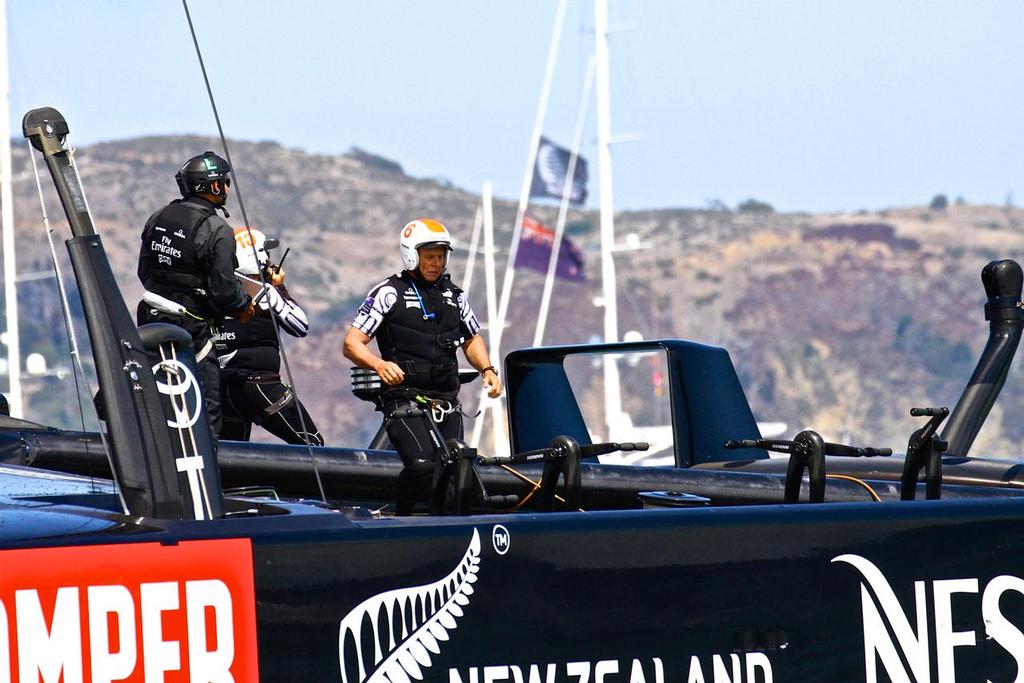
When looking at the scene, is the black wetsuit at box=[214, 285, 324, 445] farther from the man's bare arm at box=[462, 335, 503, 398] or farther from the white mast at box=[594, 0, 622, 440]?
the white mast at box=[594, 0, 622, 440]

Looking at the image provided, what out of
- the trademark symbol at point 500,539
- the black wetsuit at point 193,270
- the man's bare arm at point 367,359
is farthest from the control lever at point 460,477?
the man's bare arm at point 367,359

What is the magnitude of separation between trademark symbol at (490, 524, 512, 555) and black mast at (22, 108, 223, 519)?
46cm

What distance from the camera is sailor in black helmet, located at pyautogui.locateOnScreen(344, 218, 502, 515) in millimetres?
7773

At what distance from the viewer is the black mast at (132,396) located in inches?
114

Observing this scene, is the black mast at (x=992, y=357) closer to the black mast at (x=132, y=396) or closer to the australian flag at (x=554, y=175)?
the black mast at (x=132, y=396)

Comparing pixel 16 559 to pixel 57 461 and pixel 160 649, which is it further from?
pixel 57 461

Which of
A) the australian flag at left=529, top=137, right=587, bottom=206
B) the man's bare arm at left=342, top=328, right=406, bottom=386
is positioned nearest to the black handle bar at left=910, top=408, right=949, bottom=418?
the man's bare arm at left=342, top=328, right=406, bottom=386

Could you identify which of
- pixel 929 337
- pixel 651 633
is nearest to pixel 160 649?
pixel 651 633

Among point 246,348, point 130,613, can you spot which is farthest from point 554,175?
point 130,613

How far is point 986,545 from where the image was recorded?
10.9ft

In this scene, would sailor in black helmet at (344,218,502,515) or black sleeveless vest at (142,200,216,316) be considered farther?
sailor in black helmet at (344,218,502,515)

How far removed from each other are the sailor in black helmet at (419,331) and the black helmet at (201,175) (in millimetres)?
910

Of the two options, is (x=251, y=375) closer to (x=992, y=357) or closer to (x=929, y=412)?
(x=992, y=357)

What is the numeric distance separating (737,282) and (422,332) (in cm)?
7038
